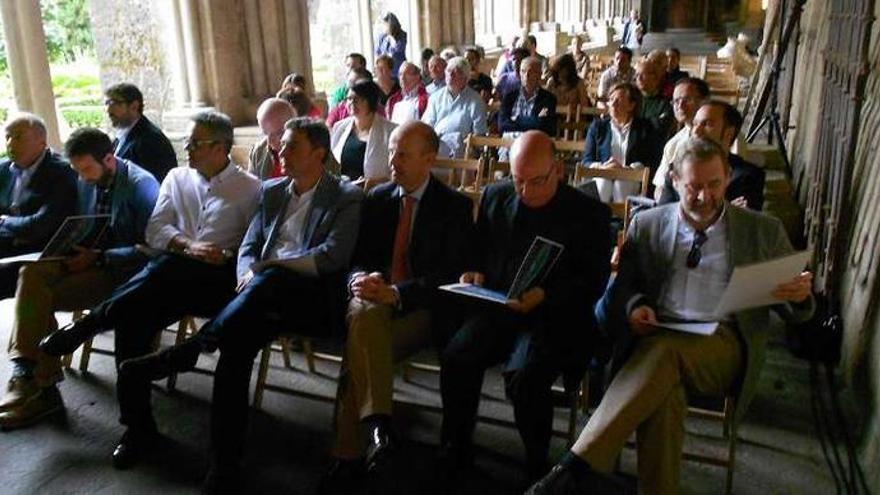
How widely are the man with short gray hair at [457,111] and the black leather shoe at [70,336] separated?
11.1 feet

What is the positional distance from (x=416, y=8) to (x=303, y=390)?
9581 millimetres

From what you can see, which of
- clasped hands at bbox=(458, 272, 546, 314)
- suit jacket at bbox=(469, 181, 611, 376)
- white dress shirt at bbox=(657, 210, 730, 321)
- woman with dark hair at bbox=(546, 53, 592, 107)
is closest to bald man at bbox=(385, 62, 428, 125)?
woman with dark hair at bbox=(546, 53, 592, 107)

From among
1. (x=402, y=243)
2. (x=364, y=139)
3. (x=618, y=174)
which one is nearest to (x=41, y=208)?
(x=364, y=139)

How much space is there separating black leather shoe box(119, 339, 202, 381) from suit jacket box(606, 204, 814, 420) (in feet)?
5.47

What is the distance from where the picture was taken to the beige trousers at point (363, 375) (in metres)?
2.88

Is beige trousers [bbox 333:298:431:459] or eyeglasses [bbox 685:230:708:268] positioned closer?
eyeglasses [bbox 685:230:708:268]

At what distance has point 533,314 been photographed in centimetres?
291

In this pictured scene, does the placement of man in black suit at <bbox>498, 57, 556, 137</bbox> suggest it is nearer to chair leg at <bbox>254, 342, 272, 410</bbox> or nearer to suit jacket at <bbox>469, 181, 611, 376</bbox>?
suit jacket at <bbox>469, 181, 611, 376</bbox>

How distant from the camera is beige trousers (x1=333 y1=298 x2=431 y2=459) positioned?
9.46ft

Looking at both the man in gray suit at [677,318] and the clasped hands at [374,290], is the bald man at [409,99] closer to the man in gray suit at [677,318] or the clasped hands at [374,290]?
the clasped hands at [374,290]

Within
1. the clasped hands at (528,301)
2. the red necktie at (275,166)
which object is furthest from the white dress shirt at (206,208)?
the clasped hands at (528,301)

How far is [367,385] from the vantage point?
289 cm

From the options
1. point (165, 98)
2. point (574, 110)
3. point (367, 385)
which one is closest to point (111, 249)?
point (367, 385)

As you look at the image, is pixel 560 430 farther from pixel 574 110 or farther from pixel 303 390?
pixel 574 110
